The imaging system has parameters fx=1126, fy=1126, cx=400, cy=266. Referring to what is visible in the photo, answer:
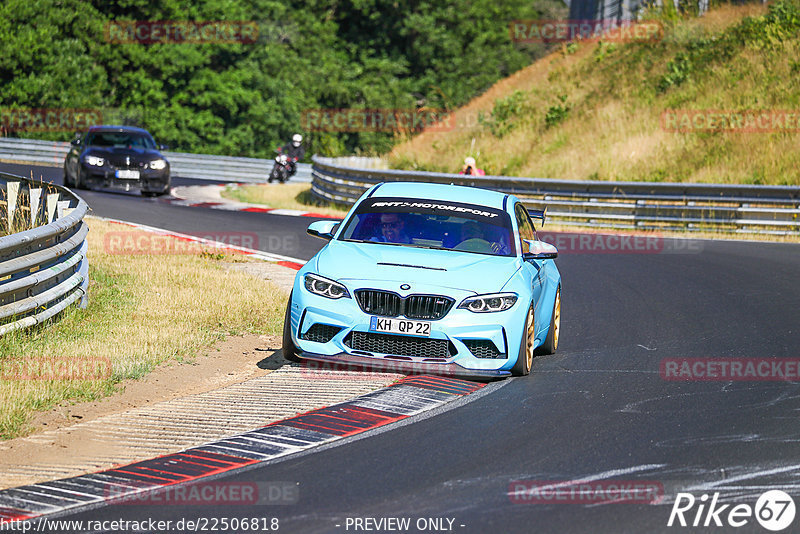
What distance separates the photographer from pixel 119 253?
1584cm

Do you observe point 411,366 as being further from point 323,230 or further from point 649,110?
point 649,110

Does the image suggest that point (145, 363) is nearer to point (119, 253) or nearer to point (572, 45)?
point (119, 253)

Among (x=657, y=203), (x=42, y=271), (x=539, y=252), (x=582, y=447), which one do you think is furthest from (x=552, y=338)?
(x=657, y=203)

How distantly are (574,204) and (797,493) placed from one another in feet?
61.8

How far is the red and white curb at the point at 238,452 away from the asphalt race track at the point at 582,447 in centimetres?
19

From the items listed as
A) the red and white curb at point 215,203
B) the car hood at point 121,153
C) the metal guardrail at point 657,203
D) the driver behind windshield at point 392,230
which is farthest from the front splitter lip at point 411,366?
the car hood at point 121,153

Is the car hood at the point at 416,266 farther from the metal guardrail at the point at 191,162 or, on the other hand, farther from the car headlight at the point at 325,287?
the metal guardrail at the point at 191,162

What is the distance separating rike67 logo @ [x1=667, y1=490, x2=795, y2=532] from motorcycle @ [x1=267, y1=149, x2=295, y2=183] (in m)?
33.5

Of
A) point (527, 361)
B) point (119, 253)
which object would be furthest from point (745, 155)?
point (527, 361)

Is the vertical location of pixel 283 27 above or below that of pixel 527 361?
above

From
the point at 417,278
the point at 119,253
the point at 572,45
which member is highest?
the point at 572,45

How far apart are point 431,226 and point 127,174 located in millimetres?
17400

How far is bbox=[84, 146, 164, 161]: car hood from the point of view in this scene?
25984mm

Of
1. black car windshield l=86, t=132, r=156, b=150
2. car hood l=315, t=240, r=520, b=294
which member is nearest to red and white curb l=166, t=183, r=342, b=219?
black car windshield l=86, t=132, r=156, b=150
